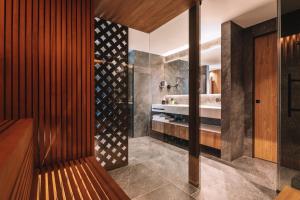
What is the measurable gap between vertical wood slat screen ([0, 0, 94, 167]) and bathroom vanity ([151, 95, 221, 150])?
1.81 m

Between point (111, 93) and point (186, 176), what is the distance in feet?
5.48

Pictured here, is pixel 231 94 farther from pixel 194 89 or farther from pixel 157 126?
pixel 157 126

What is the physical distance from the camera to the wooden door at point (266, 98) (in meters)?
2.81

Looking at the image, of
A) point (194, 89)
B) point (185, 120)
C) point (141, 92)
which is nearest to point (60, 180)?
point (194, 89)

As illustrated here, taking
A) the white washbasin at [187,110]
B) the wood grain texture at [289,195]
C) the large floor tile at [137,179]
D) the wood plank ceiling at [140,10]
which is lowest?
the large floor tile at [137,179]

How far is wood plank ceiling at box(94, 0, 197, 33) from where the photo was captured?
1.97 m

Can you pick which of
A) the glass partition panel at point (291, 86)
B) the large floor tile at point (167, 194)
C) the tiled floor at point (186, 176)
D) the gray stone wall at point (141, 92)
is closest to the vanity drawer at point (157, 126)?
the gray stone wall at point (141, 92)

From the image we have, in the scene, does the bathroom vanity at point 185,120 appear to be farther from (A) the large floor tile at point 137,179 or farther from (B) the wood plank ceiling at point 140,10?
(B) the wood plank ceiling at point 140,10

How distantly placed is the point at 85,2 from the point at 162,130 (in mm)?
3260

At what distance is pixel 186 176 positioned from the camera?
2301mm

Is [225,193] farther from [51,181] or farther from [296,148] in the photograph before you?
[51,181]

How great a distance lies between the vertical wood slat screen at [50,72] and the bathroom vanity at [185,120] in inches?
71.3

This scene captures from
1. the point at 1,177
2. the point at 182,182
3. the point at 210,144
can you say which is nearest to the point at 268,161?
the point at 210,144

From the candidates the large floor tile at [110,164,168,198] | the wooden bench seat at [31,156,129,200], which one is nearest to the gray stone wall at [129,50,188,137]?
→ the large floor tile at [110,164,168,198]
